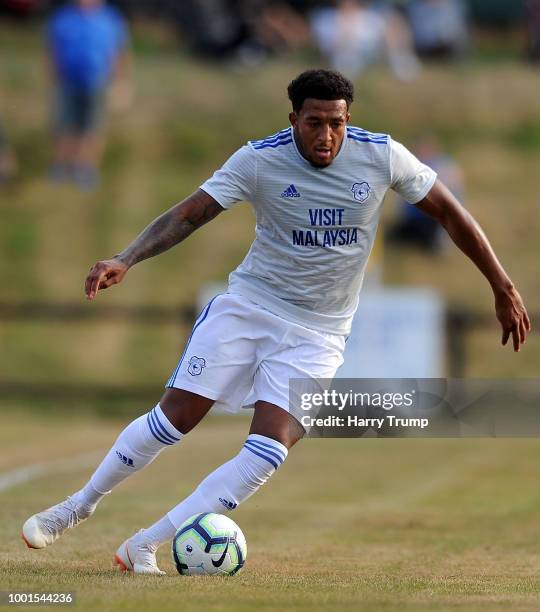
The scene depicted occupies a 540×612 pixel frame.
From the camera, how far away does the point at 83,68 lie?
76.3 ft

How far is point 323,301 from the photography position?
288 inches

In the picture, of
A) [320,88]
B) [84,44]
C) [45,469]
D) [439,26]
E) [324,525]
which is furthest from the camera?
[439,26]

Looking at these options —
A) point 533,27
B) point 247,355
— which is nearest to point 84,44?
point 533,27

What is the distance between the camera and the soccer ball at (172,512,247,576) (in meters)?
6.84

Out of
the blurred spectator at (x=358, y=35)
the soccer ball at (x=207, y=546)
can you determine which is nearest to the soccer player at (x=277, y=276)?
the soccer ball at (x=207, y=546)

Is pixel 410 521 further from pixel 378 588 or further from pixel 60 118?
pixel 60 118

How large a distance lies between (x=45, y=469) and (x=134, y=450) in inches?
251

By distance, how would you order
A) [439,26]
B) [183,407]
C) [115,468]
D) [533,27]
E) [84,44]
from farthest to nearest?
[533,27] → [439,26] → [84,44] → [115,468] → [183,407]

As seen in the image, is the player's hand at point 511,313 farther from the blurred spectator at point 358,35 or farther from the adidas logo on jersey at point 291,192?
the blurred spectator at point 358,35

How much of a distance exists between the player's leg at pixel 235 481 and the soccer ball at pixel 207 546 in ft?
0.31

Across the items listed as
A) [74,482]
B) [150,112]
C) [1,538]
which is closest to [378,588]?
[1,538]

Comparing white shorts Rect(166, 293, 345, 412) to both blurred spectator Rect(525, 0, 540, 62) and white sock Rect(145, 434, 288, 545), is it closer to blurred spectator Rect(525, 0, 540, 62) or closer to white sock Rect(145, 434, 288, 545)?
white sock Rect(145, 434, 288, 545)

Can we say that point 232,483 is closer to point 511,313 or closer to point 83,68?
point 511,313

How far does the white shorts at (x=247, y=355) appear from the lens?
23.6 ft
